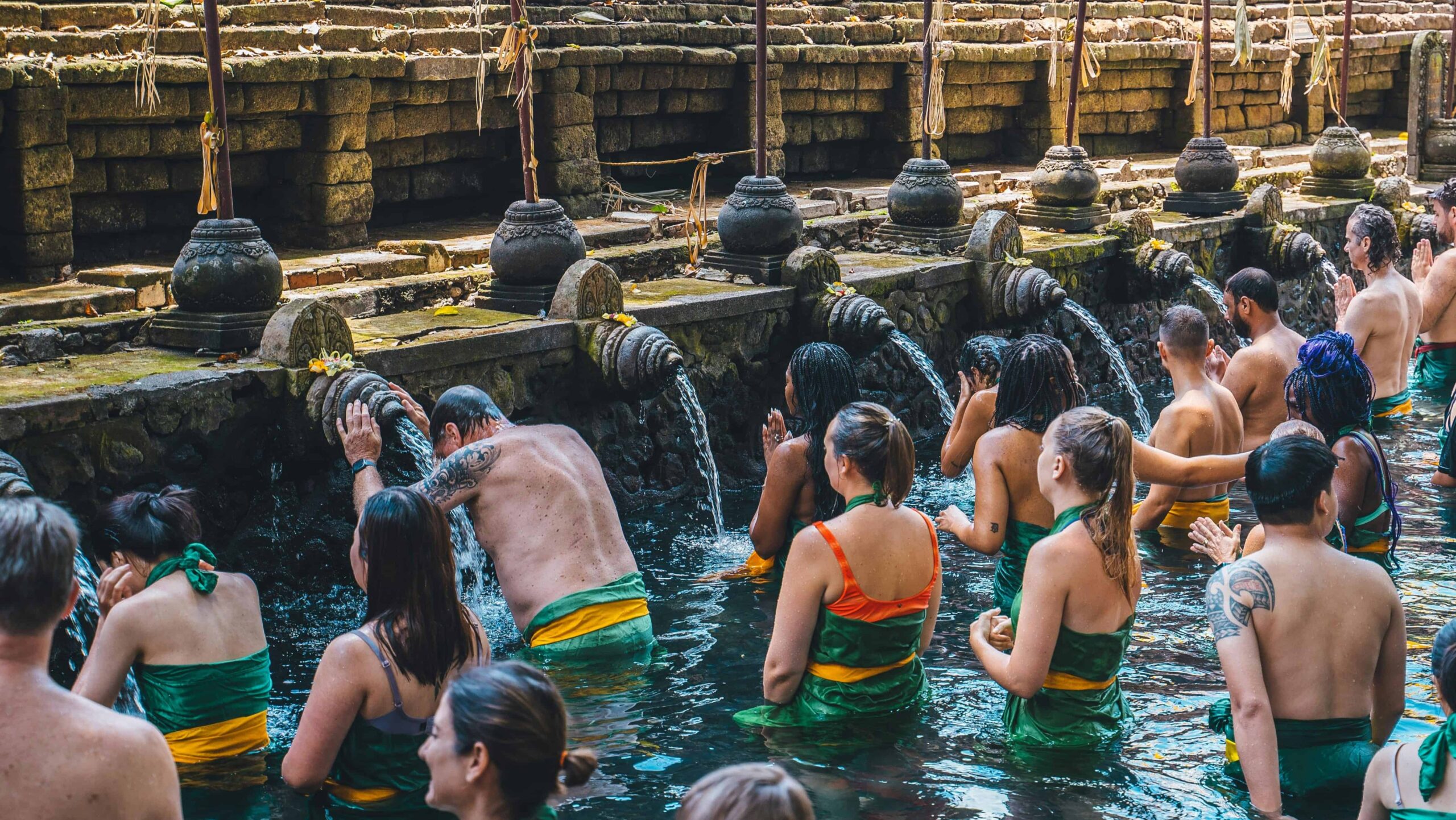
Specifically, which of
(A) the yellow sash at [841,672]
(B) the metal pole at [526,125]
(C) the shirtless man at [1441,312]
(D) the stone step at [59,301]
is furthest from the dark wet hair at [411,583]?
(C) the shirtless man at [1441,312]

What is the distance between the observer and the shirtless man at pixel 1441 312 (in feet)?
30.0

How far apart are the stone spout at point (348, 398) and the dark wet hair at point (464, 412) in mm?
882

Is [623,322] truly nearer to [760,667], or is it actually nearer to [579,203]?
[760,667]

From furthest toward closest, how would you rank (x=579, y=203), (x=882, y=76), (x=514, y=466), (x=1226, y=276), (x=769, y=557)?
(x=882, y=76)
(x=1226, y=276)
(x=579, y=203)
(x=769, y=557)
(x=514, y=466)

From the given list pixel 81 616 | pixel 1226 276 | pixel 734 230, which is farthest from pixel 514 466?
pixel 1226 276

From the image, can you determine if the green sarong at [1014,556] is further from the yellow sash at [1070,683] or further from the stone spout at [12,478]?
the stone spout at [12,478]

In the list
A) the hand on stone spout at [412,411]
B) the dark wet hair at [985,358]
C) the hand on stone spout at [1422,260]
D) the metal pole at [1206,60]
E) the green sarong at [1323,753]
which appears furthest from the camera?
the metal pole at [1206,60]

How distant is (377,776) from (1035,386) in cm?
259

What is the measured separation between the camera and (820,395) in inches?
214

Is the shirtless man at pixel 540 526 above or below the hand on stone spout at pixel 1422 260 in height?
below

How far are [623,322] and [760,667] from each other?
250 cm

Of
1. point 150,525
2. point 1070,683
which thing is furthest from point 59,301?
point 1070,683

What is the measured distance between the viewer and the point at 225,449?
6184 millimetres

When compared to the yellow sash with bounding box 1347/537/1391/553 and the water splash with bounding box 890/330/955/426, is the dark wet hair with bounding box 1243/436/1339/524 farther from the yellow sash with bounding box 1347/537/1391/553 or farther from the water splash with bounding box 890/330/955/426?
the water splash with bounding box 890/330/955/426
